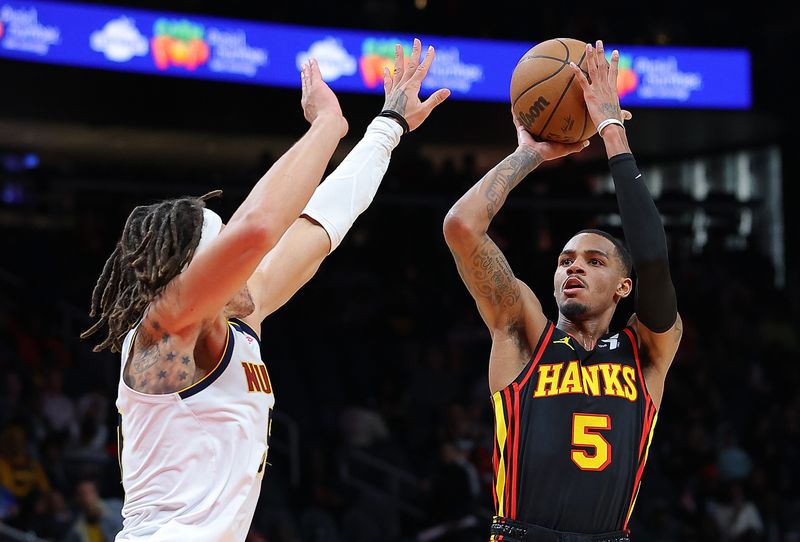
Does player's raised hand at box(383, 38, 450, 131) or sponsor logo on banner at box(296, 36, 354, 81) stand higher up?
sponsor logo on banner at box(296, 36, 354, 81)

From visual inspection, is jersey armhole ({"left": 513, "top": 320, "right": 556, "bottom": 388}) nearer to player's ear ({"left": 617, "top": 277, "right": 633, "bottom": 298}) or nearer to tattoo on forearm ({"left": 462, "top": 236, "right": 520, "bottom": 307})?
tattoo on forearm ({"left": 462, "top": 236, "right": 520, "bottom": 307})

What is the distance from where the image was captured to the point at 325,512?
35.2ft

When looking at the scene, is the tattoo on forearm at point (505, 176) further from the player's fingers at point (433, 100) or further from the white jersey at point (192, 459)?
the white jersey at point (192, 459)

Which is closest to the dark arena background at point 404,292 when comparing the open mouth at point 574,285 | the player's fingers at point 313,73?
the open mouth at point 574,285

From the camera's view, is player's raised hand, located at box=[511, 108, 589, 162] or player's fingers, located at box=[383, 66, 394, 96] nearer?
player's fingers, located at box=[383, 66, 394, 96]

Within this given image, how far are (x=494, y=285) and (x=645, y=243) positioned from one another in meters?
0.54

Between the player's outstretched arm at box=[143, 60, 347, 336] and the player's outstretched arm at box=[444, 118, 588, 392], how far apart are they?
3.66 ft

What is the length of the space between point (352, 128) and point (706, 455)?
6448mm

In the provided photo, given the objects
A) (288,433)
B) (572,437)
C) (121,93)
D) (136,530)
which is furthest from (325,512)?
(136,530)

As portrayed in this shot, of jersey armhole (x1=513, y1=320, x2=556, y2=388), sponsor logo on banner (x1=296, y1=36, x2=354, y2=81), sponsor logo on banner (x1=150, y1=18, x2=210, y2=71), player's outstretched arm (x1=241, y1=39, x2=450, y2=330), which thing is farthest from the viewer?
sponsor logo on banner (x1=296, y1=36, x2=354, y2=81)

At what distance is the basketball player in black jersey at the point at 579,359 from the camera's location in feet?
12.2

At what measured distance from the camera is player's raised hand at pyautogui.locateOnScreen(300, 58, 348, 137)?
3.03 m

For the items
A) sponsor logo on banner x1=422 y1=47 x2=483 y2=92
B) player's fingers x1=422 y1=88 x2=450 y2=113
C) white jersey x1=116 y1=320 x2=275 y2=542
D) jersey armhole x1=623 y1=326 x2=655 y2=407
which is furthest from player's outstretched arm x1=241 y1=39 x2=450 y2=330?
sponsor logo on banner x1=422 y1=47 x2=483 y2=92

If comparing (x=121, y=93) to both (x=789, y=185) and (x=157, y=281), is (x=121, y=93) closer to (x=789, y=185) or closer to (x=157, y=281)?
(x=789, y=185)
